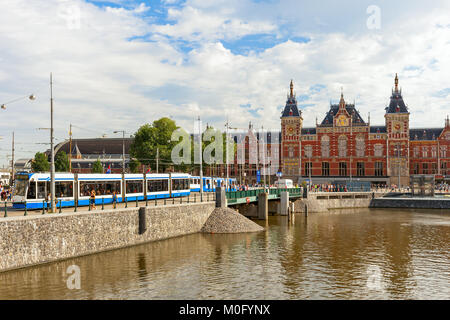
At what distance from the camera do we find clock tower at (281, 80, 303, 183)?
107m

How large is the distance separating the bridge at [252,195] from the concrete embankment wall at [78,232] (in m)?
9.08

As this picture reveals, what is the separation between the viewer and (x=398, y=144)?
9950 cm

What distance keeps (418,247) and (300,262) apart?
1277 centimetres

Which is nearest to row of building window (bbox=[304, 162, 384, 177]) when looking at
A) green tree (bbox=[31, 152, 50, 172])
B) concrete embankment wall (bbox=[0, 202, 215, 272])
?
green tree (bbox=[31, 152, 50, 172])

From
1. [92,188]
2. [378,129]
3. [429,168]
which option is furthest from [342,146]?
[92,188]

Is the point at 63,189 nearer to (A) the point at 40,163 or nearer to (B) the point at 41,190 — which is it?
(B) the point at 41,190

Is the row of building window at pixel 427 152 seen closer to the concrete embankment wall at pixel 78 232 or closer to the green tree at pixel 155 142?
the green tree at pixel 155 142

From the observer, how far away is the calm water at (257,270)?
2162 cm

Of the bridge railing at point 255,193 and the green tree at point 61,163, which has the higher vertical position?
the green tree at point 61,163

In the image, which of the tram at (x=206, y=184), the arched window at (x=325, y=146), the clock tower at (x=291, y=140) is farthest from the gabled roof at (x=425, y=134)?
the tram at (x=206, y=184)

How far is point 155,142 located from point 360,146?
52.8 m
